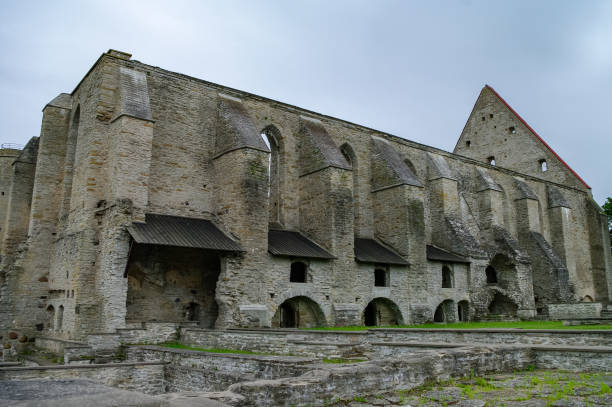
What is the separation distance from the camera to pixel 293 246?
19188 mm

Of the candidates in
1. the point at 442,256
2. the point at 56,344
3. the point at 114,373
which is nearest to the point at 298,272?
the point at 442,256

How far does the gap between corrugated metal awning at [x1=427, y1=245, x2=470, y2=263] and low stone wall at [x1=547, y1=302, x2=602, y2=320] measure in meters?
5.21

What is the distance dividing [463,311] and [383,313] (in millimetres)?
5298

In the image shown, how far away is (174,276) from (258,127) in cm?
741

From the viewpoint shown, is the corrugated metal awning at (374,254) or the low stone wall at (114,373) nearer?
the low stone wall at (114,373)

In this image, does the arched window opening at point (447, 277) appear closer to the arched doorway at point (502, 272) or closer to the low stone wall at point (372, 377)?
the arched doorway at point (502, 272)

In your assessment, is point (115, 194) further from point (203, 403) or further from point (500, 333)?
point (203, 403)

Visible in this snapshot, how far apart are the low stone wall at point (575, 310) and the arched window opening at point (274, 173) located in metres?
14.8

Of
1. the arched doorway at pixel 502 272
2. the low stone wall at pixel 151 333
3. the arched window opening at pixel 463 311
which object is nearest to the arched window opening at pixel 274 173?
the low stone wall at pixel 151 333

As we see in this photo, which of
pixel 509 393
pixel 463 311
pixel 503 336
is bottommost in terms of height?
pixel 509 393

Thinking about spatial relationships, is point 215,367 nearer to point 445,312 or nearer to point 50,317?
point 50,317

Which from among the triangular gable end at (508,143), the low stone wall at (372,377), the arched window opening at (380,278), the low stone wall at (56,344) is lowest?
the low stone wall at (56,344)

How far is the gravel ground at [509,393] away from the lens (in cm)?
523

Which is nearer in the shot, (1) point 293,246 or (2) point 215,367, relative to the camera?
(2) point 215,367
